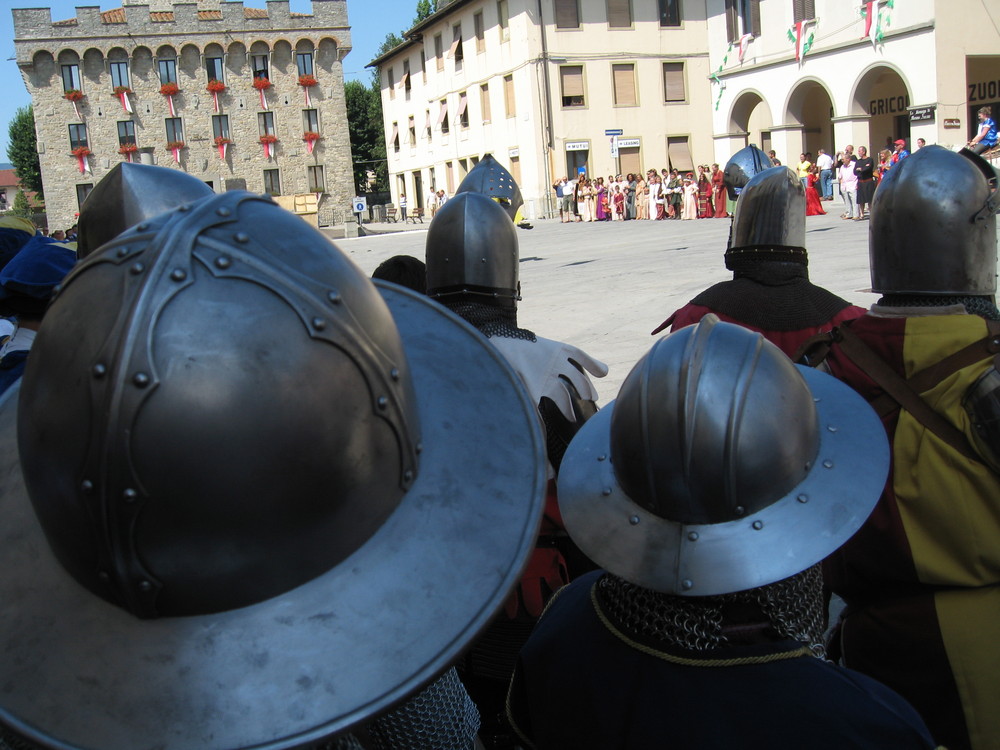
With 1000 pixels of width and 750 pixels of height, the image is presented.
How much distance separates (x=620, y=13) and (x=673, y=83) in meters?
3.63

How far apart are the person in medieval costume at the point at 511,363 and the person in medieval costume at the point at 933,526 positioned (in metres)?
0.78

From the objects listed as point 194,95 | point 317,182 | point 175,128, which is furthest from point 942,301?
point 194,95

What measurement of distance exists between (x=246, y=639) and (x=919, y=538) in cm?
161

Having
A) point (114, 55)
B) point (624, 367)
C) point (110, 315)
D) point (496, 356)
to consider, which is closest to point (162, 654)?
point (110, 315)

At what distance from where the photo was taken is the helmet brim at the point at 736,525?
143 cm

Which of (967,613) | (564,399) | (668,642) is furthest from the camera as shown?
(564,399)

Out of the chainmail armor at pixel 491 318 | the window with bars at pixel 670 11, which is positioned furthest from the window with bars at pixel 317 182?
the chainmail armor at pixel 491 318


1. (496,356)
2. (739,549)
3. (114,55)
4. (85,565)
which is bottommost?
(739,549)

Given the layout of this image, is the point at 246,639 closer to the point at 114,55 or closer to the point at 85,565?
the point at 85,565

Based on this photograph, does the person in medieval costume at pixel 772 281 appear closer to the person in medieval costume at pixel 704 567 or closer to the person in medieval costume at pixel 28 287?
the person in medieval costume at pixel 704 567

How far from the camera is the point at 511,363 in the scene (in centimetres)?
258

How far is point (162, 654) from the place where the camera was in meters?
1.07

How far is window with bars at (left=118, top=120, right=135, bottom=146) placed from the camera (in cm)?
4941

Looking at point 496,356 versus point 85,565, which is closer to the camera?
point 85,565
